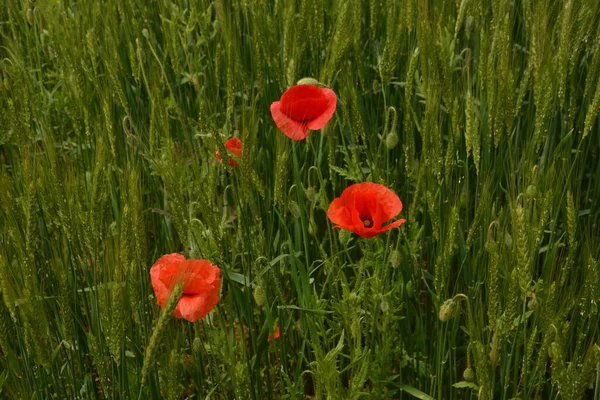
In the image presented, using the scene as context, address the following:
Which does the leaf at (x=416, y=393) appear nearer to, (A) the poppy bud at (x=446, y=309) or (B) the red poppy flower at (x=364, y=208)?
(A) the poppy bud at (x=446, y=309)

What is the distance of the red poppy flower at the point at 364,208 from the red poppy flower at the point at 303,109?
0.14m

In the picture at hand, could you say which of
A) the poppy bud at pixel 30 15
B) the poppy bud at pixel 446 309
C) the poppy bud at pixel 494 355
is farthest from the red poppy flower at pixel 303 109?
the poppy bud at pixel 30 15

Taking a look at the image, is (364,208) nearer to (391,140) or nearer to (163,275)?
(391,140)

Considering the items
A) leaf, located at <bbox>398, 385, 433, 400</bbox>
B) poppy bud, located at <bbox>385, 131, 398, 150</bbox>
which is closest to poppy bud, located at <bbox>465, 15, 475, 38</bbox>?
poppy bud, located at <bbox>385, 131, 398, 150</bbox>

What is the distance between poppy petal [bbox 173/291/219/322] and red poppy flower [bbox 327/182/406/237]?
23cm

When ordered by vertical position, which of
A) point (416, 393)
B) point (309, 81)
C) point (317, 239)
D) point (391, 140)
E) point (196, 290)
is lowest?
point (416, 393)

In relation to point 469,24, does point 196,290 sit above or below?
below

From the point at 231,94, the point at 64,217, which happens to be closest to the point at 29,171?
the point at 64,217

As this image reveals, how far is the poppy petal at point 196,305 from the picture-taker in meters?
1.23

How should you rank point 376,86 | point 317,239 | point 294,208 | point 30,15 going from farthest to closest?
point 30,15, point 376,86, point 317,239, point 294,208

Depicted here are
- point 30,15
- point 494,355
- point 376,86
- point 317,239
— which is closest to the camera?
point 494,355

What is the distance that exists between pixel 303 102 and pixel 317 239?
11.6 inches

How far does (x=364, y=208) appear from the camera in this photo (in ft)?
4.53

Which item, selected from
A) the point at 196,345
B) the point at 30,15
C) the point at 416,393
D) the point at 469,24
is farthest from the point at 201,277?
the point at 30,15
